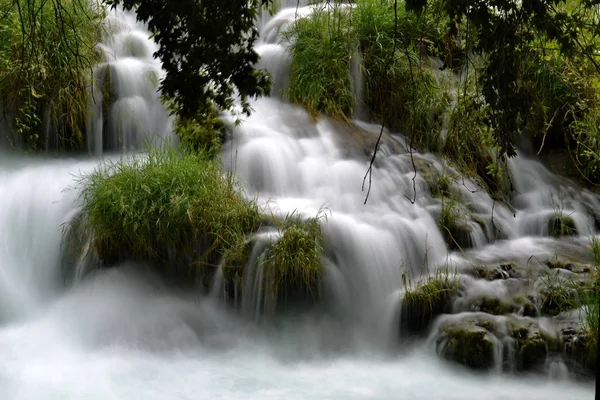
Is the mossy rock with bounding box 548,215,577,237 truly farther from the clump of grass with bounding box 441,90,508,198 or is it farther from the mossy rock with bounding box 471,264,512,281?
the mossy rock with bounding box 471,264,512,281

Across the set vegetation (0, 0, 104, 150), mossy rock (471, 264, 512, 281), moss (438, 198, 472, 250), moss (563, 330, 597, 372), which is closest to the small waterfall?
vegetation (0, 0, 104, 150)

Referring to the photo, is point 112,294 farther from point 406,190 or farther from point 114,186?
point 406,190

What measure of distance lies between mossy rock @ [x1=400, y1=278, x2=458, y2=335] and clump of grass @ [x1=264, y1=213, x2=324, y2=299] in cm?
64

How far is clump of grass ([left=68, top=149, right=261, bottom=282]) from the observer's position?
535 cm

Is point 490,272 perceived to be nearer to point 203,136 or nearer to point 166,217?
point 166,217

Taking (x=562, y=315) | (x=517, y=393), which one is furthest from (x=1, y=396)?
(x=562, y=315)

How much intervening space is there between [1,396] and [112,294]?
1.20 meters

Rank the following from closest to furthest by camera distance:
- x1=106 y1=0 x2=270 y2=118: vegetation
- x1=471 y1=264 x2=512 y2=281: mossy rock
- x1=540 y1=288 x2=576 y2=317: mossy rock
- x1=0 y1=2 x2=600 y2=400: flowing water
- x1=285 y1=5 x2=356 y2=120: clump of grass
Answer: x1=106 y1=0 x2=270 y2=118: vegetation, x1=0 y1=2 x2=600 y2=400: flowing water, x1=540 y1=288 x2=576 y2=317: mossy rock, x1=471 y1=264 x2=512 y2=281: mossy rock, x1=285 y1=5 x2=356 y2=120: clump of grass

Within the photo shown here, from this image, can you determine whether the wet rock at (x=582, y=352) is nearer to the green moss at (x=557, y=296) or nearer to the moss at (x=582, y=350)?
the moss at (x=582, y=350)

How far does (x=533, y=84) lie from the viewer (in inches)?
221

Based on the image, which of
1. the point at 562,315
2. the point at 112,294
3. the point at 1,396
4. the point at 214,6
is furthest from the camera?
the point at 112,294

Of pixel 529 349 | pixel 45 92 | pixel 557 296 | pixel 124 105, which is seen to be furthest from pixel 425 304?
pixel 45 92

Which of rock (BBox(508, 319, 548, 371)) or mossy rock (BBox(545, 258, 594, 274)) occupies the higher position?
mossy rock (BBox(545, 258, 594, 274))

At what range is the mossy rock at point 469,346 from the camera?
183 inches
